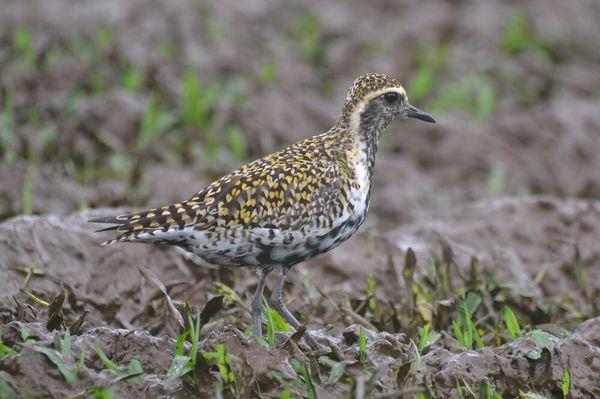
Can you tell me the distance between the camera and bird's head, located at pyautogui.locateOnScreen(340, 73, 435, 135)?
6910 mm

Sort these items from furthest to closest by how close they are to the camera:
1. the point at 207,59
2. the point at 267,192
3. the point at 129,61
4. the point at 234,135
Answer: the point at 207,59
the point at 129,61
the point at 234,135
the point at 267,192

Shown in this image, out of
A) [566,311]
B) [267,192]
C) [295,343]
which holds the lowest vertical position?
[566,311]

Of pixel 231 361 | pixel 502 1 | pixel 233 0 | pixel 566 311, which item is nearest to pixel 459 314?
pixel 566 311

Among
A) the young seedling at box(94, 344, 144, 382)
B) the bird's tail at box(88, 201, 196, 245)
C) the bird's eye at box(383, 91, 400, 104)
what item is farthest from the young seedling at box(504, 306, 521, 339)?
the young seedling at box(94, 344, 144, 382)

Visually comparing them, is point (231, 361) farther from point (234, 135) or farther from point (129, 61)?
point (129, 61)

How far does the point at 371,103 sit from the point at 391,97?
0.15 metres

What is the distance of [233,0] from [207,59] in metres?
→ 2.93

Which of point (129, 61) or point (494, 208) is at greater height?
point (129, 61)

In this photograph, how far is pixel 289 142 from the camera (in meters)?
11.4

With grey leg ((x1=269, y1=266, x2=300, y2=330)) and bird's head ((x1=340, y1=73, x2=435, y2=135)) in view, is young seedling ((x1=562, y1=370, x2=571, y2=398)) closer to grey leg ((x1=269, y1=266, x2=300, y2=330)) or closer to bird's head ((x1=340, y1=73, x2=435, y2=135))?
grey leg ((x1=269, y1=266, x2=300, y2=330))

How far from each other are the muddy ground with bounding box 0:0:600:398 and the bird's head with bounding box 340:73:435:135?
0.99 m

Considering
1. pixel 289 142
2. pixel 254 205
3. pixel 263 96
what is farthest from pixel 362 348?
pixel 263 96

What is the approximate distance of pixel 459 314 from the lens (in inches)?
277

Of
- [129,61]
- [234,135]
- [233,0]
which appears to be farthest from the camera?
[233,0]
